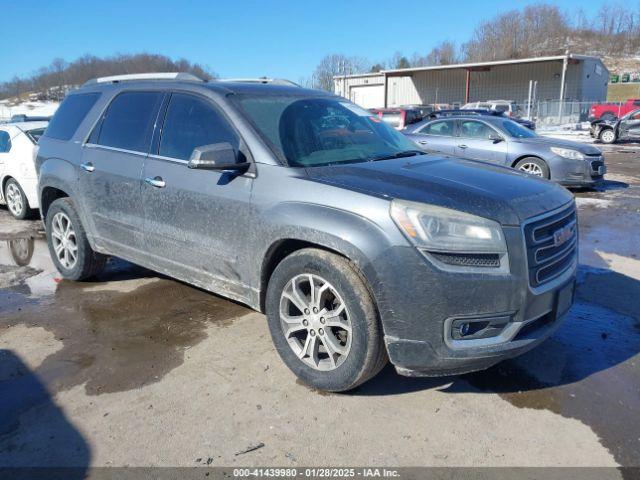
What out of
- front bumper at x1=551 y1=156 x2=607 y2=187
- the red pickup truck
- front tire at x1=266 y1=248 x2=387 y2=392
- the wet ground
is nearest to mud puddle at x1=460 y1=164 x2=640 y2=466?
the wet ground

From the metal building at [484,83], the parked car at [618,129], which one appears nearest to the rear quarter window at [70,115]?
the parked car at [618,129]

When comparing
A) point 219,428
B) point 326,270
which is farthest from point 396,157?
point 219,428

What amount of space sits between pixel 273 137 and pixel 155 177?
3.64 ft

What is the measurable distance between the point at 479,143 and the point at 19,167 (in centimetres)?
859

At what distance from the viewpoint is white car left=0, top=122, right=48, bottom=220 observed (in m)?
8.17

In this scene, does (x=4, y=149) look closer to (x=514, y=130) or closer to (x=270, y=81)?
(x=270, y=81)

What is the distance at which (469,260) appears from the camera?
274 centimetres

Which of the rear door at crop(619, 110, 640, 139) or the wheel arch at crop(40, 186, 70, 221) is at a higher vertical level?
the wheel arch at crop(40, 186, 70, 221)

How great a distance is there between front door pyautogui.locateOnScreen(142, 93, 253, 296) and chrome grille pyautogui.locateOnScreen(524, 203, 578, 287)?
175cm

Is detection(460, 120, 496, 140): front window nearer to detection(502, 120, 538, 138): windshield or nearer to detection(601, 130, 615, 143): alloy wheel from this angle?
detection(502, 120, 538, 138): windshield

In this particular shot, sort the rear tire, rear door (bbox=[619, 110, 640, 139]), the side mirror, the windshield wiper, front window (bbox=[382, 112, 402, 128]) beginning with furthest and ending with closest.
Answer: rear door (bbox=[619, 110, 640, 139]) < front window (bbox=[382, 112, 402, 128]) < the rear tire < the windshield wiper < the side mirror

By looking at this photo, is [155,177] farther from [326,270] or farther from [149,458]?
[149,458]

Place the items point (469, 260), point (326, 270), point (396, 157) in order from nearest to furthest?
point (469, 260) → point (326, 270) → point (396, 157)

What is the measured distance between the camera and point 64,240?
527 cm
